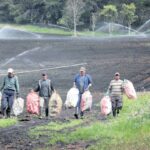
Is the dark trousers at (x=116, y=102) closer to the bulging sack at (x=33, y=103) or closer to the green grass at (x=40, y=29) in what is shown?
the bulging sack at (x=33, y=103)

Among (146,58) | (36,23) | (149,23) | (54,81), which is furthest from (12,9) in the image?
(54,81)

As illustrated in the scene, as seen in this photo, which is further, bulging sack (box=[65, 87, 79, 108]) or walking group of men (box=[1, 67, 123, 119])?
bulging sack (box=[65, 87, 79, 108])

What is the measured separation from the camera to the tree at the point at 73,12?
9549 cm

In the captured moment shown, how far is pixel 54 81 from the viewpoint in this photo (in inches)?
1350

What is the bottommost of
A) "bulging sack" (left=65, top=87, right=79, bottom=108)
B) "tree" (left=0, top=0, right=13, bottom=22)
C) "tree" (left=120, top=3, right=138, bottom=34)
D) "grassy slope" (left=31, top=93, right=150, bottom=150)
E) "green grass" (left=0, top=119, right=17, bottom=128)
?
"grassy slope" (left=31, top=93, right=150, bottom=150)

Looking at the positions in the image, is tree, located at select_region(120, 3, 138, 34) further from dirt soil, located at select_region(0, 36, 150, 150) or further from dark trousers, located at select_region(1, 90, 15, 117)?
dark trousers, located at select_region(1, 90, 15, 117)

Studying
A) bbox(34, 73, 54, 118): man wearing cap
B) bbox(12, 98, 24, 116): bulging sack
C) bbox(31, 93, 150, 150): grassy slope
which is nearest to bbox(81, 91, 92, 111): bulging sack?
bbox(34, 73, 54, 118): man wearing cap

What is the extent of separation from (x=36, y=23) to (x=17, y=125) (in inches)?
3387

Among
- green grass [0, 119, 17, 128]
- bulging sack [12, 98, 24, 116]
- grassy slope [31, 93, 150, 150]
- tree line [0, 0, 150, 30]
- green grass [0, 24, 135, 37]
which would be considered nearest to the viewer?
grassy slope [31, 93, 150, 150]

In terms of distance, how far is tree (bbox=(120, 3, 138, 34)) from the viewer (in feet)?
310

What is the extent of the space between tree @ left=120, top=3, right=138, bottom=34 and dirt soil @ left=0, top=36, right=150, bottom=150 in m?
36.2

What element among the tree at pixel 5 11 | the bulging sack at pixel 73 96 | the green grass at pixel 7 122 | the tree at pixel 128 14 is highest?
the tree at pixel 5 11

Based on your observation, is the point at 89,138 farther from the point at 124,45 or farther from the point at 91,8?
the point at 91,8

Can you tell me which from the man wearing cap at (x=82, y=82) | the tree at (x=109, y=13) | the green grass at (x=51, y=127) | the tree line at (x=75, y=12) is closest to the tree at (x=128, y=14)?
the tree line at (x=75, y=12)
